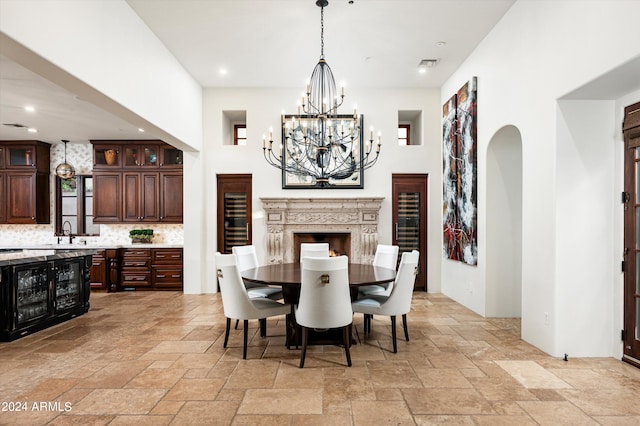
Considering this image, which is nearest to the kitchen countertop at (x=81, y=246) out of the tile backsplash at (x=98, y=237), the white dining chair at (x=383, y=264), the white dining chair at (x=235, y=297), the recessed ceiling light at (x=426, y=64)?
the tile backsplash at (x=98, y=237)

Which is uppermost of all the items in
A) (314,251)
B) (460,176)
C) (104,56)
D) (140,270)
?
(104,56)

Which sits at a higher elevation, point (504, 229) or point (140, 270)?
point (504, 229)

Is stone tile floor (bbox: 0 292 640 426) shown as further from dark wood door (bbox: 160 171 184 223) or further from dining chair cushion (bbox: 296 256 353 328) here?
dark wood door (bbox: 160 171 184 223)

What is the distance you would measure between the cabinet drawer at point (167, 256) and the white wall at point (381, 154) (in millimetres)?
698

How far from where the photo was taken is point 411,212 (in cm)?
671

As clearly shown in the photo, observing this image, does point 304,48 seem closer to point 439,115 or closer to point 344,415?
Result: point 439,115

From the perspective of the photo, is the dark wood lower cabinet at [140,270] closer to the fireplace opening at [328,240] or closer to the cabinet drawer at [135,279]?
the cabinet drawer at [135,279]

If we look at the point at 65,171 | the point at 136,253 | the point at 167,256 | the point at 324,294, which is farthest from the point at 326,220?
the point at 65,171

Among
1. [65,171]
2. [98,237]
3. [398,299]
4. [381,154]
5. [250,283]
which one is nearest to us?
[398,299]

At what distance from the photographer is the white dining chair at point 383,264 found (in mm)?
4347

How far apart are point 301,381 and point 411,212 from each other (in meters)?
4.36

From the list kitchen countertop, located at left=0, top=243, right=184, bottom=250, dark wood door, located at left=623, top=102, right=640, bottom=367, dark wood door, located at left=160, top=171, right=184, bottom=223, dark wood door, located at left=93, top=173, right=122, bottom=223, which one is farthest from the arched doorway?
dark wood door, located at left=93, top=173, right=122, bottom=223

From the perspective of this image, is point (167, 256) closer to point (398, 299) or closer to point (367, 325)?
point (367, 325)

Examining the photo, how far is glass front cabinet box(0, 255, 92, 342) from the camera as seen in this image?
160 inches
